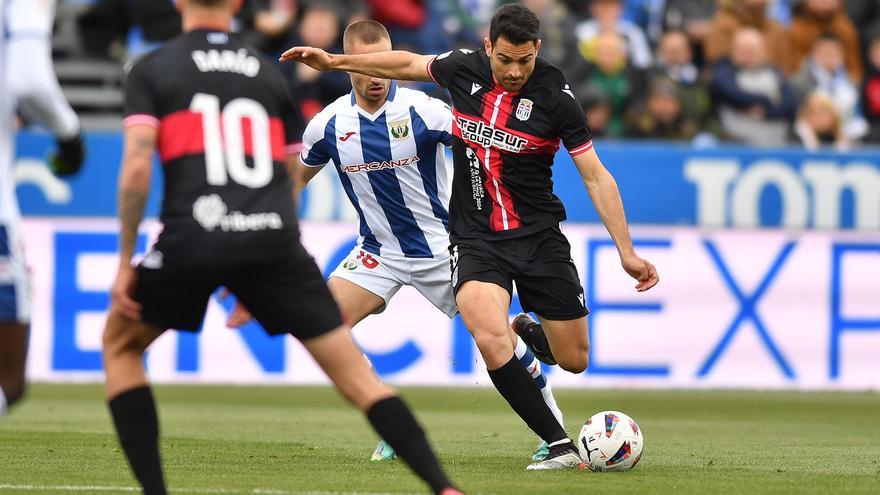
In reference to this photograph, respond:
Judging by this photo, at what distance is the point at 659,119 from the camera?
672 inches

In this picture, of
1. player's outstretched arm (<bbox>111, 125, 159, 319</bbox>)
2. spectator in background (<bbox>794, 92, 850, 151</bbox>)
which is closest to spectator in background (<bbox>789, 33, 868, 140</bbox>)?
spectator in background (<bbox>794, 92, 850, 151</bbox>)

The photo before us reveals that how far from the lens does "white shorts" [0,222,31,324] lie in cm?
604

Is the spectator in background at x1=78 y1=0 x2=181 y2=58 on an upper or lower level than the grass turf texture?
upper

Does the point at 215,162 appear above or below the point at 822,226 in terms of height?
above

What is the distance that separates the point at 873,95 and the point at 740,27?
1.79 m

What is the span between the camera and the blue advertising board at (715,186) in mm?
15125

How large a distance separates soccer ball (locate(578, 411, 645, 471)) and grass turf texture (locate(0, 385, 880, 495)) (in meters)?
0.15

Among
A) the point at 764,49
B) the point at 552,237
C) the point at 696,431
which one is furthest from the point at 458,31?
the point at 552,237

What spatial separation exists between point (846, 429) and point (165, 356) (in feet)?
21.0

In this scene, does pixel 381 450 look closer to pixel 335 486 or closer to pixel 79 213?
pixel 335 486

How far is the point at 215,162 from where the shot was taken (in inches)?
235

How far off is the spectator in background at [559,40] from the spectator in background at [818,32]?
9.85 feet

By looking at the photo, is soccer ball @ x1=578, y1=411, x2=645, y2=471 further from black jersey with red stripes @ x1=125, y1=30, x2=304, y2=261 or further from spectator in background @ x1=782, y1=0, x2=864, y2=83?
spectator in background @ x1=782, y1=0, x2=864, y2=83

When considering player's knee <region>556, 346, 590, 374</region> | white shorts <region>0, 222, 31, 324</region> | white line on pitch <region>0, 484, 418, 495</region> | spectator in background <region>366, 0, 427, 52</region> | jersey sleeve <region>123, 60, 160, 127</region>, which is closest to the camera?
jersey sleeve <region>123, 60, 160, 127</region>
